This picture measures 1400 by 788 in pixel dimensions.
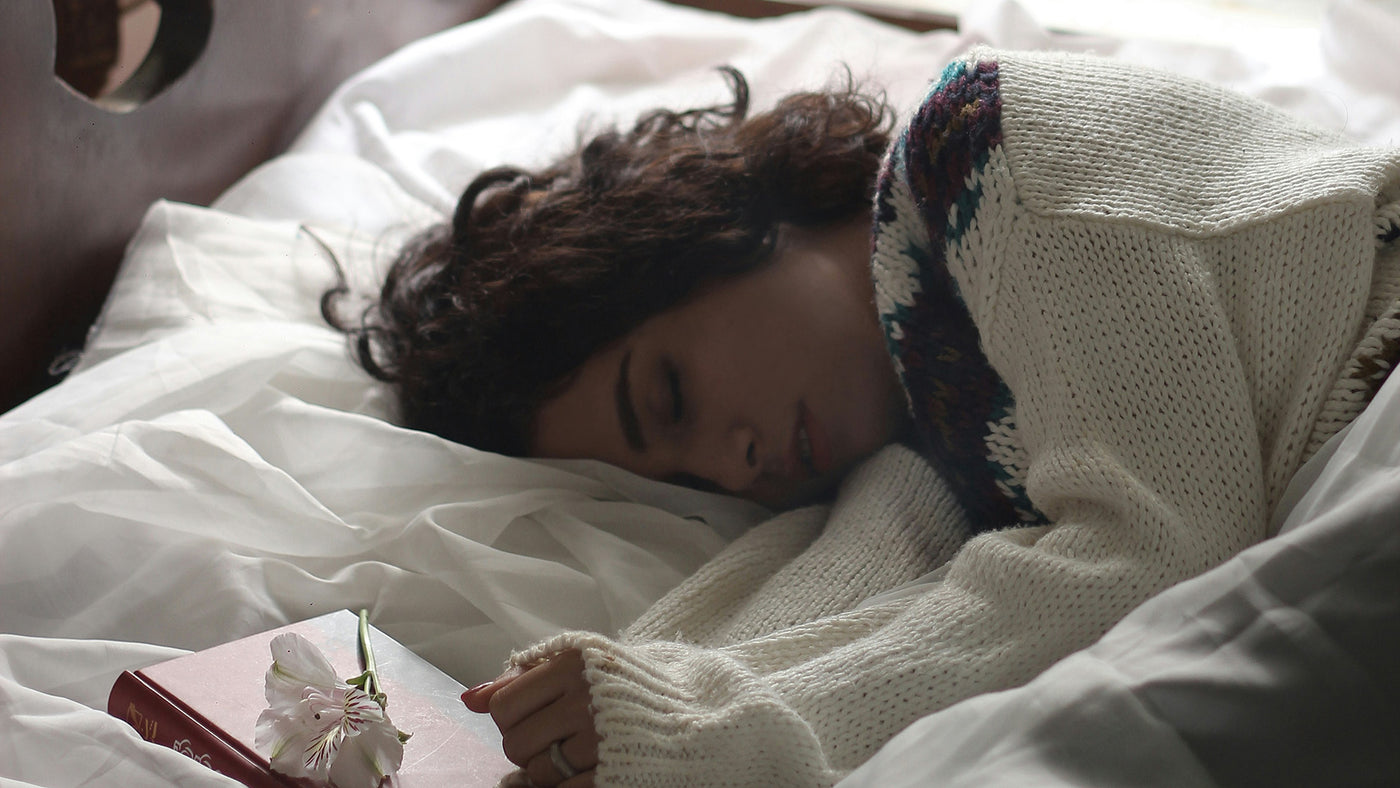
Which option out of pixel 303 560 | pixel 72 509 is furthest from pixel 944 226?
pixel 72 509

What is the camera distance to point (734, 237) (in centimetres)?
84

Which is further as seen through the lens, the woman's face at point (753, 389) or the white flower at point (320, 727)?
the woman's face at point (753, 389)

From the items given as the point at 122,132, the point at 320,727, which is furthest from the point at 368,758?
the point at 122,132

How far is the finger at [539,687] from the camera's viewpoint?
535 mm

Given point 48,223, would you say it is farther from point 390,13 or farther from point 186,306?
point 390,13

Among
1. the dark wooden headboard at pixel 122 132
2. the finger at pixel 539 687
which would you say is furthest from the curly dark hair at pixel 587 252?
the finger at pixel 539 687

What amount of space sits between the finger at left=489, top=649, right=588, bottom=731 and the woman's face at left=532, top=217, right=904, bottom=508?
28 centimetres

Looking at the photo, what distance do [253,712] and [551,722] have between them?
0.16 m

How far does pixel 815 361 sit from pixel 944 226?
0.18m

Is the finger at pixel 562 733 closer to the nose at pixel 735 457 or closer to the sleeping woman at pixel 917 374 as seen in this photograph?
the sleeping woman at pixel 917 374

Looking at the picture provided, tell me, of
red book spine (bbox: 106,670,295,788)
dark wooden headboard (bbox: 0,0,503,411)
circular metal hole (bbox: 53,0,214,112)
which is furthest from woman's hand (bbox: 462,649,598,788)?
circular metal hole (bbox: 53,0,214,112)

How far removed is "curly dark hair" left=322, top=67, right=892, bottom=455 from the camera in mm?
852

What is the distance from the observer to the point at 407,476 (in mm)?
810

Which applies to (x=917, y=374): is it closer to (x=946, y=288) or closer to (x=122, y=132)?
(x=946, y=288)
